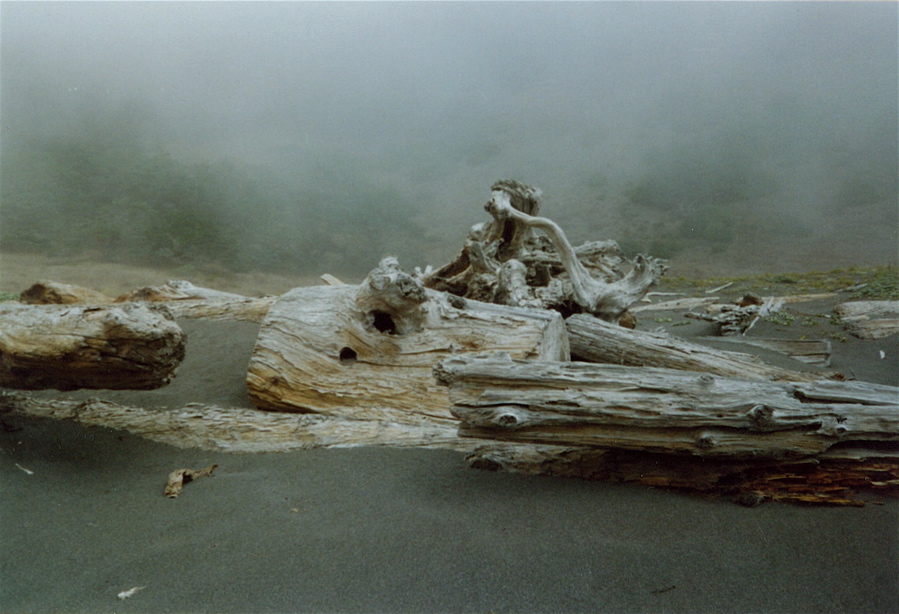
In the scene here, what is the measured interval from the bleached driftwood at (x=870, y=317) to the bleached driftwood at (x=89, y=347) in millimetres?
8266

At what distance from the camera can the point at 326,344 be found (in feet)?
11.1

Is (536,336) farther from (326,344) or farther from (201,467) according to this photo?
(201,467)

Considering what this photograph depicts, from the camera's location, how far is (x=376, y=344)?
3480mm

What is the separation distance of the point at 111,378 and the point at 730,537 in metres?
3.12

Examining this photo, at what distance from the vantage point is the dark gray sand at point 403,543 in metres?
1.54

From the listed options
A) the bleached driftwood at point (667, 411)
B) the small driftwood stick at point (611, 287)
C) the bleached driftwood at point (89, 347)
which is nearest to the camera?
the bleached driftwood at point (667, 411)

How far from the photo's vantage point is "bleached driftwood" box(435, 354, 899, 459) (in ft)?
6.63

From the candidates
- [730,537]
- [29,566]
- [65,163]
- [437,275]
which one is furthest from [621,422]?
[65,163]

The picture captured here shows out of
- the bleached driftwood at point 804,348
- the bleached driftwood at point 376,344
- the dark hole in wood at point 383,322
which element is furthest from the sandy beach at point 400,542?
the bleached driftwood at point 804,348

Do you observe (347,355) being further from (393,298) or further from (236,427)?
(236,427)

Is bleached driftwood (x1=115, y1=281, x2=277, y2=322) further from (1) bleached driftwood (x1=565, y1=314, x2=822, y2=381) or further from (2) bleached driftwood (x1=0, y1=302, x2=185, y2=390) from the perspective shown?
(1) bleached driftwood (x1=565, y1=314, x2=822, y2=381)

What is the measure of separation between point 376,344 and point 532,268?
4.19 m

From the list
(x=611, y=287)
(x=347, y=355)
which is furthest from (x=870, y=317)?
(x=347, y=355)

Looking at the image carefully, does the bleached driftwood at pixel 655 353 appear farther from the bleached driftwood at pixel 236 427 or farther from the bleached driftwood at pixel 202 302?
the bleached driftwood at pixel 202 302
